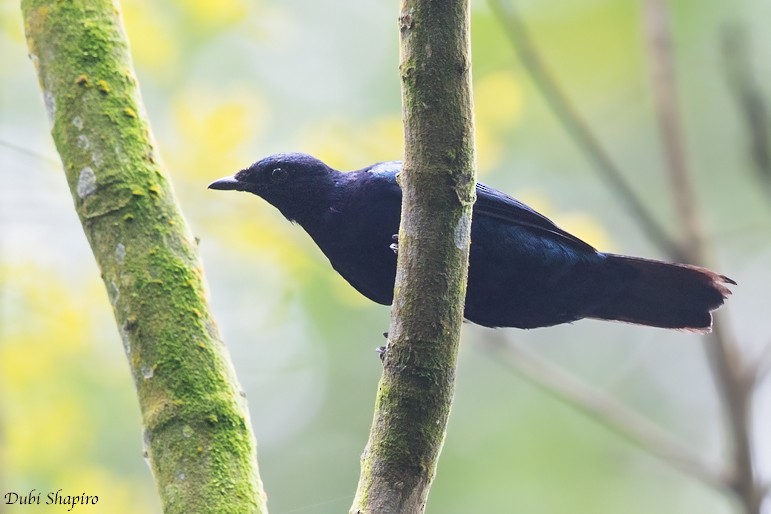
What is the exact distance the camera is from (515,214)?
4.57 metres

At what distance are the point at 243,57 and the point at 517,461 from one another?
582 cm

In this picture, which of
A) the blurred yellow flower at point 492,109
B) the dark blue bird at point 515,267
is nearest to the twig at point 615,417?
the dark blue bird at point 515,267

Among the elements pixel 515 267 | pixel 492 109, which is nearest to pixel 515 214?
pixel 515 267

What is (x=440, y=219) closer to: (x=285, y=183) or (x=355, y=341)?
(x=285, y=183)

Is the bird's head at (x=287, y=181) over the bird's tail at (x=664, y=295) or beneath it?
over

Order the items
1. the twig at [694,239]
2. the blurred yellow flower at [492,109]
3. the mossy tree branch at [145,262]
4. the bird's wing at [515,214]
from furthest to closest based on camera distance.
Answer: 1. the blurred yellow flower at [492,109]
2. the bird's wing at [515,214]
3. the twig at [694,239]
4. the mossy tree branch at [145,262]

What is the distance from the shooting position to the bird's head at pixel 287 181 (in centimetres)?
476

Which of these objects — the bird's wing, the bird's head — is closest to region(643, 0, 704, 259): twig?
the bird's wing

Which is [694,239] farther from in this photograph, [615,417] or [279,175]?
[279,175]

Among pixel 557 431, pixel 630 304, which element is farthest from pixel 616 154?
pixel 630 304

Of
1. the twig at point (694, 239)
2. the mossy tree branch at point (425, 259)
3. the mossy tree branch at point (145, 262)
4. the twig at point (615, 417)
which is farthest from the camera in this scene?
the twig at point (615, 417)

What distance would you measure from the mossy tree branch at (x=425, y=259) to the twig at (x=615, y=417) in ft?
6.32

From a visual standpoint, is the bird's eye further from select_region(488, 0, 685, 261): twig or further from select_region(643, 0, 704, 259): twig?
select_region(643, 0, 704, 259): twig

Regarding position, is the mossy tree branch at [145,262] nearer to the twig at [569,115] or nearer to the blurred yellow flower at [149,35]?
the twig at [569,115]
